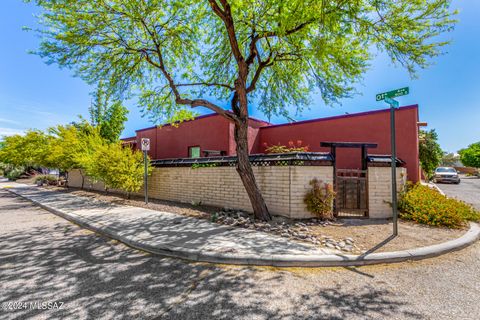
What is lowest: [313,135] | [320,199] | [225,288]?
[225,288]

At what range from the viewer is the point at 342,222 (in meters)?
6.04

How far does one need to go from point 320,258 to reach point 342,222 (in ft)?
9.20

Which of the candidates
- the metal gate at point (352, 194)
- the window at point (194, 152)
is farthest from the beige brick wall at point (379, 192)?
the window at point (194, 152)

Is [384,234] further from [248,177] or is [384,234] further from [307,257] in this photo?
[248,177]

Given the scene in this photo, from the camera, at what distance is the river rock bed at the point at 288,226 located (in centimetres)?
441

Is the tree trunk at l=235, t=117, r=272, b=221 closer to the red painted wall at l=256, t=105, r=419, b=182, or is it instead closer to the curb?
the curb

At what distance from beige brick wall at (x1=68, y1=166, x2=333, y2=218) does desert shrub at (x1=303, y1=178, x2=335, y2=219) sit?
17 centimetres

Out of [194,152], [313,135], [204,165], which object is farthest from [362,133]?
[194,152]

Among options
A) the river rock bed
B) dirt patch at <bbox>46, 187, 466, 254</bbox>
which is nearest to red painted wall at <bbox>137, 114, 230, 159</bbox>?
the river rock bed

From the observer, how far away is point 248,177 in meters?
6.37

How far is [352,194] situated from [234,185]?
389 cm

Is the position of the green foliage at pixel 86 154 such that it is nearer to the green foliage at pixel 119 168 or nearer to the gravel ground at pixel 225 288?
the green foliage at pixel 119 168

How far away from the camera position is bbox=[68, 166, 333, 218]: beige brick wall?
632 cm

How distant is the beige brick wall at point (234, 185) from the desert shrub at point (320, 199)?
17 centimetres
